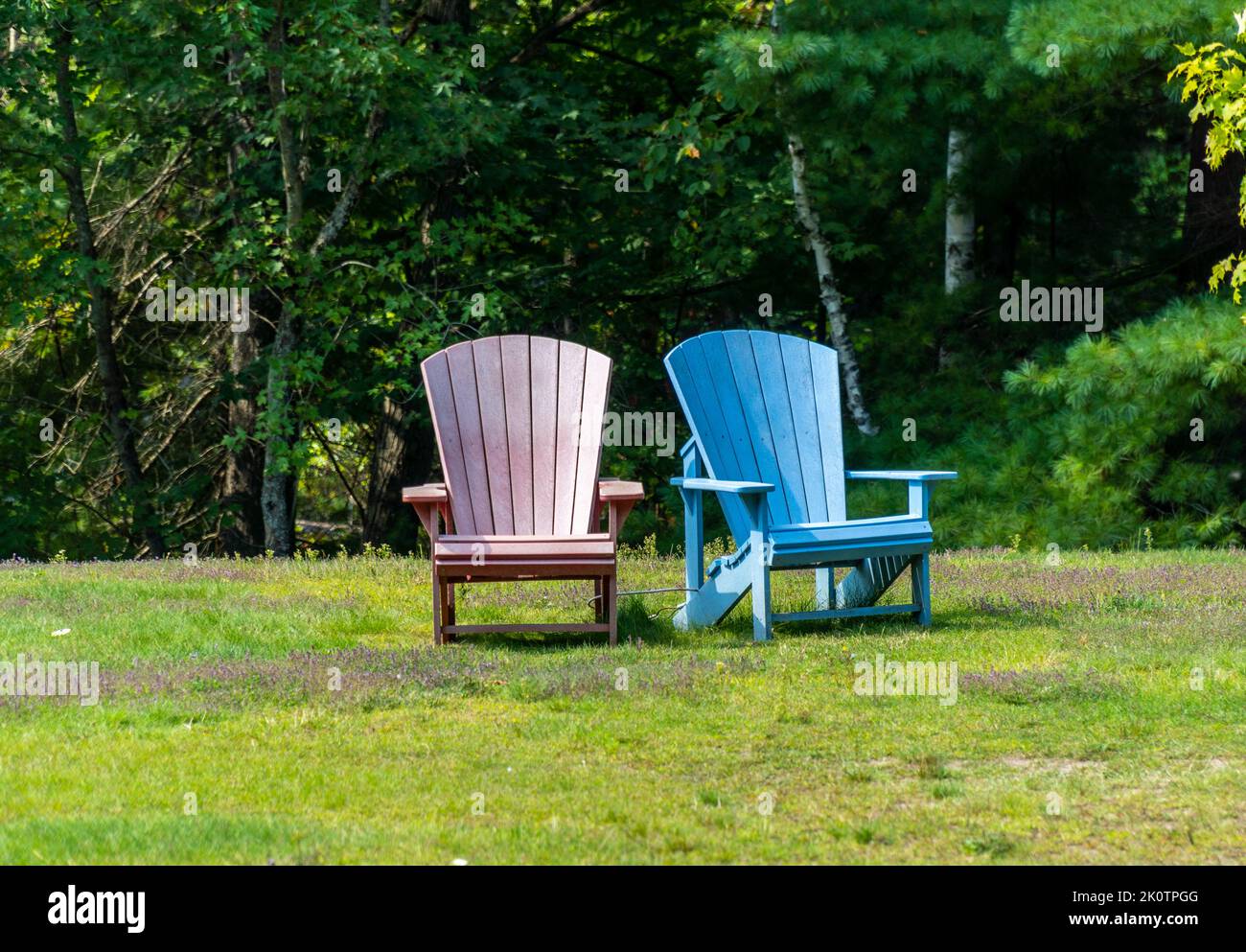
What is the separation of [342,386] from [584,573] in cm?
692

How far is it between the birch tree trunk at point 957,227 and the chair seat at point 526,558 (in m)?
7.17

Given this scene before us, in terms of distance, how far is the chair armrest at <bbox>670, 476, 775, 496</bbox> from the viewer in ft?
19.6

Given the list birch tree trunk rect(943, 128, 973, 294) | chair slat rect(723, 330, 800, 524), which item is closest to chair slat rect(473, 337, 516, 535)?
chair slat rect(723, 330, 800, 524)

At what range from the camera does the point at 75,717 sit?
4781mm

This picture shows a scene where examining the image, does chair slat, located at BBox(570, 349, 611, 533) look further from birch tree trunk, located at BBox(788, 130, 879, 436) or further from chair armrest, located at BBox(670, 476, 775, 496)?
birch tree trunk, located at BBox(788, 130, 879, 436)

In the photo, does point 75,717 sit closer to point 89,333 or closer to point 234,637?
point 234,637

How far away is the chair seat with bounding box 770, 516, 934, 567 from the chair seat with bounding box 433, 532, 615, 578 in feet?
2.37

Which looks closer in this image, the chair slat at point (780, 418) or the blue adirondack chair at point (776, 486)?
the blue adirondack chair at point (776, 486)

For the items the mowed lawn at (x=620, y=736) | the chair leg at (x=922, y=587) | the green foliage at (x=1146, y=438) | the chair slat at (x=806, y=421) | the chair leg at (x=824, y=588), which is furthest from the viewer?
the green foliage at (x=1146, y=438)

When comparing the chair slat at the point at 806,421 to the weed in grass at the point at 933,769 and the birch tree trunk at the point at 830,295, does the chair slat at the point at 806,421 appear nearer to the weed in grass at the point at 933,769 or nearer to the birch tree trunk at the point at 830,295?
the weed in grass at the point at 933,769

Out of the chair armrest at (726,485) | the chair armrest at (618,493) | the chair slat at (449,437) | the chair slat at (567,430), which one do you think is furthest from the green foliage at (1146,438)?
the chair slat at (449,437)

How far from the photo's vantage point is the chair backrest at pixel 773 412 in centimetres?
664

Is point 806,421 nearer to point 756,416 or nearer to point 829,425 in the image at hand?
point 829,425

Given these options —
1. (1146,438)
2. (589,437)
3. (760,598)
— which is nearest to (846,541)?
(760,598)
